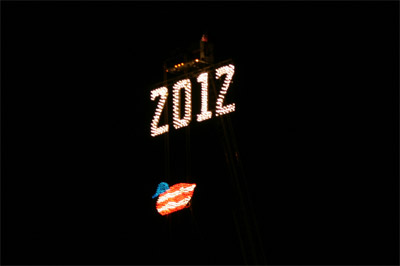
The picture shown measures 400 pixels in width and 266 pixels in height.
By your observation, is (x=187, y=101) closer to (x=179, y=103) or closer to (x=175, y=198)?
(x=179, y=103)

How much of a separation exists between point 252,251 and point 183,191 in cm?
172

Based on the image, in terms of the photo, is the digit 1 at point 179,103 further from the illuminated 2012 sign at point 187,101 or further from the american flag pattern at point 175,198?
the american flag pattern at point 175,198

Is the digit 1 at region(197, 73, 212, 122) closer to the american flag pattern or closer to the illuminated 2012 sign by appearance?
the illuminated 2012 sign

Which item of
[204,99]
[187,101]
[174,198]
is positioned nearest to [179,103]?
[187,101]

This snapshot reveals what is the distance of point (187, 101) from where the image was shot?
15000 mm

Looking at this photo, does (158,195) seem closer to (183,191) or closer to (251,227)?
(183,191)

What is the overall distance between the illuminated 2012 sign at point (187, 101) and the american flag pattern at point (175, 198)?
1.42 metres

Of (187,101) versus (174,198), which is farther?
(187,101)

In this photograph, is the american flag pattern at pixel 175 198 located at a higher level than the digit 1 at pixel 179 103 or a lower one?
lower

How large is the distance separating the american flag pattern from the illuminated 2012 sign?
142 centimetres

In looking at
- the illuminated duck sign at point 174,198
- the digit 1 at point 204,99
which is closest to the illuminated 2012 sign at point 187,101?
the digit 1 at point 204,99

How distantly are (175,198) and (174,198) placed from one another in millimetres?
25

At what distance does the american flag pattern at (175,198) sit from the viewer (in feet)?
45.1

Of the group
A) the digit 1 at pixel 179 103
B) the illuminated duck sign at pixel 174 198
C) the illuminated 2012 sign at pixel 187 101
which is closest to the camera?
the illuminated duck sign at pixel 174 198
